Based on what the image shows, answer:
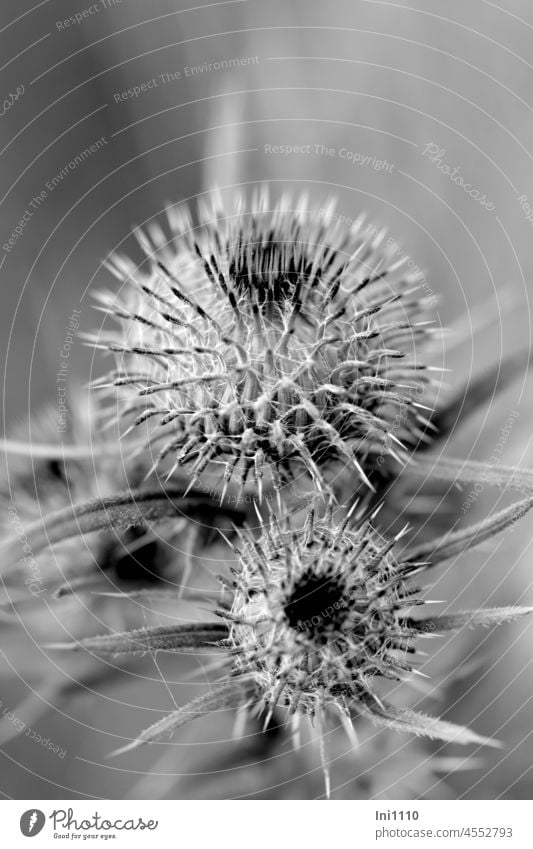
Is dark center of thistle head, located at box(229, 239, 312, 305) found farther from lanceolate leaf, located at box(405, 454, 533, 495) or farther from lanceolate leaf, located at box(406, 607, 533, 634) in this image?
lanceolate leaf, located at box(406, 607, 533, 634)

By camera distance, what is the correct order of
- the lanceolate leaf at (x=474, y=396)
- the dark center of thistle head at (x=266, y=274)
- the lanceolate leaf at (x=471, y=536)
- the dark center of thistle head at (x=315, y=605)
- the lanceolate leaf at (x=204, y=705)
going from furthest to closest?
the lanceolate leaf at (x=474, y=396), the dark center of thistle head at (x=266, y=274), the lanceolate leaf at (x=471, y=536), the lanceolate leaf at (x=204, y=705), the dark center of thistle head at (x=315, y=605)

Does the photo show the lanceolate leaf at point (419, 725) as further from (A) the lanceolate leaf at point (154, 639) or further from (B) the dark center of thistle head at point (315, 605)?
(A) the lanceolate leaf at point (154, 639)

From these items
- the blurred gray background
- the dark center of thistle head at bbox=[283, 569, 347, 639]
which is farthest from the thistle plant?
the blurred gray background

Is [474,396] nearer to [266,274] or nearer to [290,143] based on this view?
[266,274]

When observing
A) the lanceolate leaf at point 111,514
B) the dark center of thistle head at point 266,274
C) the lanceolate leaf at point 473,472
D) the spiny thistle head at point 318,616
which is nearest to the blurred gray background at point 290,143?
the lanceolate leaf at point 473,472

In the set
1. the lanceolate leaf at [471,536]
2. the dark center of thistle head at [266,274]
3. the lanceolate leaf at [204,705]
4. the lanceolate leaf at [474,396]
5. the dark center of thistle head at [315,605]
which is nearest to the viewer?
the dark center of thistle head at [315,605]

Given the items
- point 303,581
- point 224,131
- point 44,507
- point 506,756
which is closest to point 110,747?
point 44,507

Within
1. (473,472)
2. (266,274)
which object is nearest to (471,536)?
(473,472)
